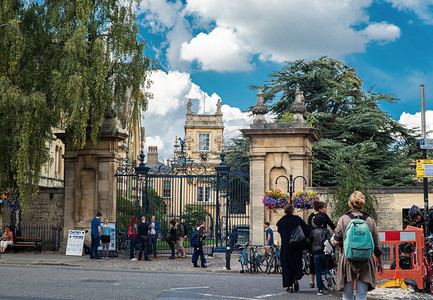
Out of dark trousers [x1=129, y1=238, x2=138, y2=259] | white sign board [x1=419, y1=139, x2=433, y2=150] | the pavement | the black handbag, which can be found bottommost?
the pavement

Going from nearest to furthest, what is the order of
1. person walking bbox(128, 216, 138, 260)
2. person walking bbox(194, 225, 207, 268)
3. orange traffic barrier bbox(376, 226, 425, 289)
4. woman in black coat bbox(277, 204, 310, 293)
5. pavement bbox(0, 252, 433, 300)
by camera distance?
1. orange traffic barrier bbox(376, 226, 425, 289)
2. woman in black coat bbox(277, 204, 310, 293)
3. pavement bbox(0, 252, 433, 300)
4. person walking bbox(194, 225, 207, 268)
5. person walking bbox(128, 216, 138, 260)

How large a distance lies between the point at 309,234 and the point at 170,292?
283 centimetres

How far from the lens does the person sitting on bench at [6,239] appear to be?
62.2 ft

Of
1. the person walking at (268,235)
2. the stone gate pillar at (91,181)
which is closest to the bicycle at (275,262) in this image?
the person walking at (268,235)

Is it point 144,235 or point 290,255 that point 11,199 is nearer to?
point 144,235

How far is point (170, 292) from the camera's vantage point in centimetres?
950

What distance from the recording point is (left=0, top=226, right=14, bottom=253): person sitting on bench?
18969 millimetres

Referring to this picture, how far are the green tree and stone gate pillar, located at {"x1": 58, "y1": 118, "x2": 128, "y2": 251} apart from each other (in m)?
10.7

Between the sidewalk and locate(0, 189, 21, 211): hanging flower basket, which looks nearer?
the sidewalk

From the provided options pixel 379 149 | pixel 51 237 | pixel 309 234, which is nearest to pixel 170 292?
pixel 309 234

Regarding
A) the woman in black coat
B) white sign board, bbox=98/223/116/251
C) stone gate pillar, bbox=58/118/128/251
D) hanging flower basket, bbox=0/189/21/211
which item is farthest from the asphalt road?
stone gate pillar, bbox=58/118/128/251

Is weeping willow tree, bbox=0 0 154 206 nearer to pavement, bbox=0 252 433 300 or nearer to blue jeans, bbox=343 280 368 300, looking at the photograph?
pavement, bbox=0 252 433 300

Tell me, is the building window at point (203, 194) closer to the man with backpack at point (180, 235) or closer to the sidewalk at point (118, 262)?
the man with backpack at point (180, 235)

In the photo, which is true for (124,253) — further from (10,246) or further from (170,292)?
(170,292)
